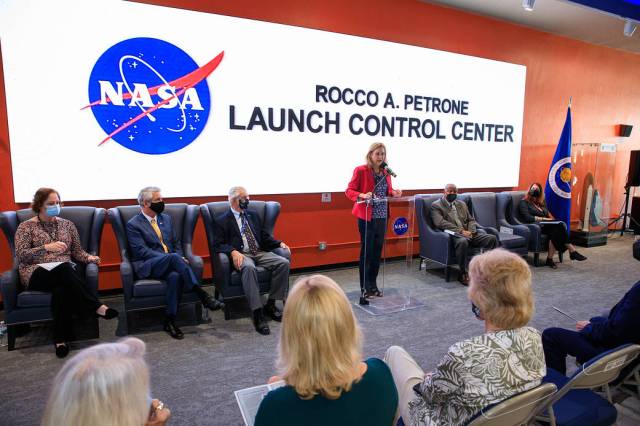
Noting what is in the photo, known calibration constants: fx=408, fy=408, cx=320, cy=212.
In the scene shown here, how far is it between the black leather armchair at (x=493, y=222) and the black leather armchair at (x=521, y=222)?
15 cm

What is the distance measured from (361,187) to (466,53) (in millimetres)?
3444

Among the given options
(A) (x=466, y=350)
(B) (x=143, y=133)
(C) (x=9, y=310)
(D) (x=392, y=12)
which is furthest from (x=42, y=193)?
(D) (x=392, y=12)

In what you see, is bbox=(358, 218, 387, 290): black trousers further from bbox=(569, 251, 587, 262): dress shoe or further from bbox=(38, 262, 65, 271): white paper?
bbox=(569, 251, 587, 262): dress shoe

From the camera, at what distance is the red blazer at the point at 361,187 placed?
14.3 ft

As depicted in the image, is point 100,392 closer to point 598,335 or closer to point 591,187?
point 598,335

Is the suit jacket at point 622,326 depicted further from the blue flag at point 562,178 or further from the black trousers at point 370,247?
the blue flag at point 562,178

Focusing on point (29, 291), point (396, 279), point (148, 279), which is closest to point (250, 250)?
point (148, 279)

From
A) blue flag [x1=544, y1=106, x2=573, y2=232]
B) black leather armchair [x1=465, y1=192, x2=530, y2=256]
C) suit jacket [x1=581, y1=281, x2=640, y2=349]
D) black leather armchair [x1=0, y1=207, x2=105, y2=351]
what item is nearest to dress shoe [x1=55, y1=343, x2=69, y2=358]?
black leather armchair [x1=0, y1=207, x2=105, y2=351]

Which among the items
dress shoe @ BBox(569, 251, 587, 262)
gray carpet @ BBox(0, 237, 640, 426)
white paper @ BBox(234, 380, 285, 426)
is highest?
white paper @ BBox(234, 380, 285, 426)

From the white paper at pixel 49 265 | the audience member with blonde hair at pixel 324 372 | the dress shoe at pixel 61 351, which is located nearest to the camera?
the audience member with blonde hair at pixel 324 372

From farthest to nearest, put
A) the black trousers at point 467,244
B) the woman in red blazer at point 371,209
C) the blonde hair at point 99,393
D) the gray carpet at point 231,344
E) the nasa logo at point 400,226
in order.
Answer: the black trousers at point 467,244 < the woman in red blazer at point 371,209 < the nasa logo at point 400,226 < the gray carpet at point 231,344 < the blonde hair at point 99,393

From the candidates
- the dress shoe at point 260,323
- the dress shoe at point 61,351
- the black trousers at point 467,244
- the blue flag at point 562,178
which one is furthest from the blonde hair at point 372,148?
the blue flag at point 562,178

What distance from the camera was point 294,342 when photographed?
125cm

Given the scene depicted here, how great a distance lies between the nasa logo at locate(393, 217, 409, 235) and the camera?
419cm
